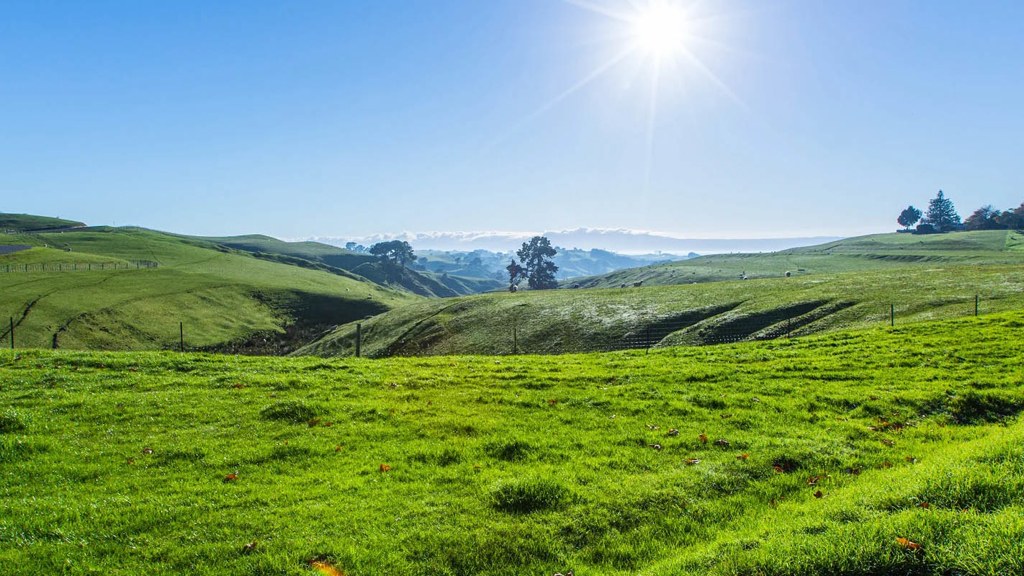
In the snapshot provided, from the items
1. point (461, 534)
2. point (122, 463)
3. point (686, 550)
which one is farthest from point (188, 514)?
point (686, 550)

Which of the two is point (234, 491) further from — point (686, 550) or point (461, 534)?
point (686, 550)

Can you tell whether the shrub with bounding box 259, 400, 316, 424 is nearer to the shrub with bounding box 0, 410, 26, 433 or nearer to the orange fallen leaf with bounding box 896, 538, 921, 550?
the shrub with bounding box 0, 410, 26, 433

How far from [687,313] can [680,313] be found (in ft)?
2.73

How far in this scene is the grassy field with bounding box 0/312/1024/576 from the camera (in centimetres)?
754

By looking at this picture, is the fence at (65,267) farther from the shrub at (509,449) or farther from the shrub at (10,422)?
the shrub at (509,449)

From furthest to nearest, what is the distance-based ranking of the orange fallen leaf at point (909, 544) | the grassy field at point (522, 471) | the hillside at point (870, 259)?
the hillside at point (870, 259) < the grassy field at point (522, 471) < the orange fallen leaf at point (909, 544)

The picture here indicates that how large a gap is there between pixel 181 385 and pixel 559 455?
57.2ft

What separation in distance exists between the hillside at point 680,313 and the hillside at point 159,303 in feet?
77.5

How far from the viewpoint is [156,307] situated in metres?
88.8

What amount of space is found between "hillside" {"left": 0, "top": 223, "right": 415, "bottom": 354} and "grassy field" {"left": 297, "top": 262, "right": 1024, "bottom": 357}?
73.2 feet

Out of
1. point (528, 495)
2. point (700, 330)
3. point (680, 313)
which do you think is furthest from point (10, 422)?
point (680, 313)

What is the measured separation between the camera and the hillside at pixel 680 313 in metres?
46.3

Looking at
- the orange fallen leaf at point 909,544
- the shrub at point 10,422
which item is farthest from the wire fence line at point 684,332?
the orange fallen leaf at point 909,544

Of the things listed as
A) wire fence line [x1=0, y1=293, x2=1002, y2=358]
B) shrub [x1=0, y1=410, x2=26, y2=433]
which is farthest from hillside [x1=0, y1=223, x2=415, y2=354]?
shrub [x1=0, y1=410, x2=26, y2=433]
